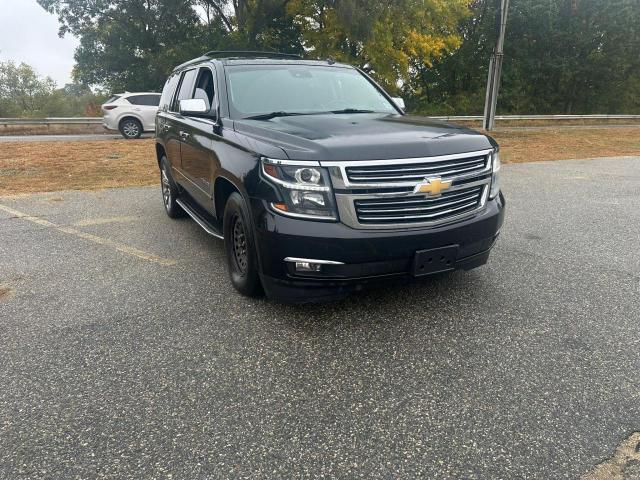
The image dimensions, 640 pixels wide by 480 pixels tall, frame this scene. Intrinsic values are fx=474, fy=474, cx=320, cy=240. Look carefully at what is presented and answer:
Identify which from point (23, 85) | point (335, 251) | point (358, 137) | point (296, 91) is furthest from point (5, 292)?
point (23, 85)

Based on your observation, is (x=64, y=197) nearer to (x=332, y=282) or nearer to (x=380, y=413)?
(x=332, y=282)

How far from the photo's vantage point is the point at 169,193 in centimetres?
606

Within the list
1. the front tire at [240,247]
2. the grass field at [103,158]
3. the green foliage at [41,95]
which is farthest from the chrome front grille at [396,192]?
the green foliage at [41,95]

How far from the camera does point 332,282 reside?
2934mm

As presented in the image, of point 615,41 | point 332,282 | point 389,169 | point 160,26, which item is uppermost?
point 160,26

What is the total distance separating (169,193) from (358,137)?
3.70 meters

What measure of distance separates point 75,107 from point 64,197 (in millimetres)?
37604

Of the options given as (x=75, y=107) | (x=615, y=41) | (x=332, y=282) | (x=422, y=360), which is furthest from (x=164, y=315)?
(x=75, y=107)

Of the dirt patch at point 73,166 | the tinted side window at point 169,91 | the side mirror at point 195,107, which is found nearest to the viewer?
the side mirror at point 195,107

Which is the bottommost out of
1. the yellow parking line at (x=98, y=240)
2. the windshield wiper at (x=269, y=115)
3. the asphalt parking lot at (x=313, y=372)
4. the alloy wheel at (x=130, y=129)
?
the asphalt parking lot at (x=313, y=372)

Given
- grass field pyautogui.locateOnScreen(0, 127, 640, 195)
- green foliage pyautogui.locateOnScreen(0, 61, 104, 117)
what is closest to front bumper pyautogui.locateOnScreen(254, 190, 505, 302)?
grass field pyautogui.locateOnScreen(0, 127, 640, 195)

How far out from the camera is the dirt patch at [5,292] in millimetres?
3689

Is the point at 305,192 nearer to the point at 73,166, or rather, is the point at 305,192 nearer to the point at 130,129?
the point at 73,166

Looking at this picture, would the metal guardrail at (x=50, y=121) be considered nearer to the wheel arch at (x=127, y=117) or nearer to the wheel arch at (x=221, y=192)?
the wheel arch at (x=127, y=117)
